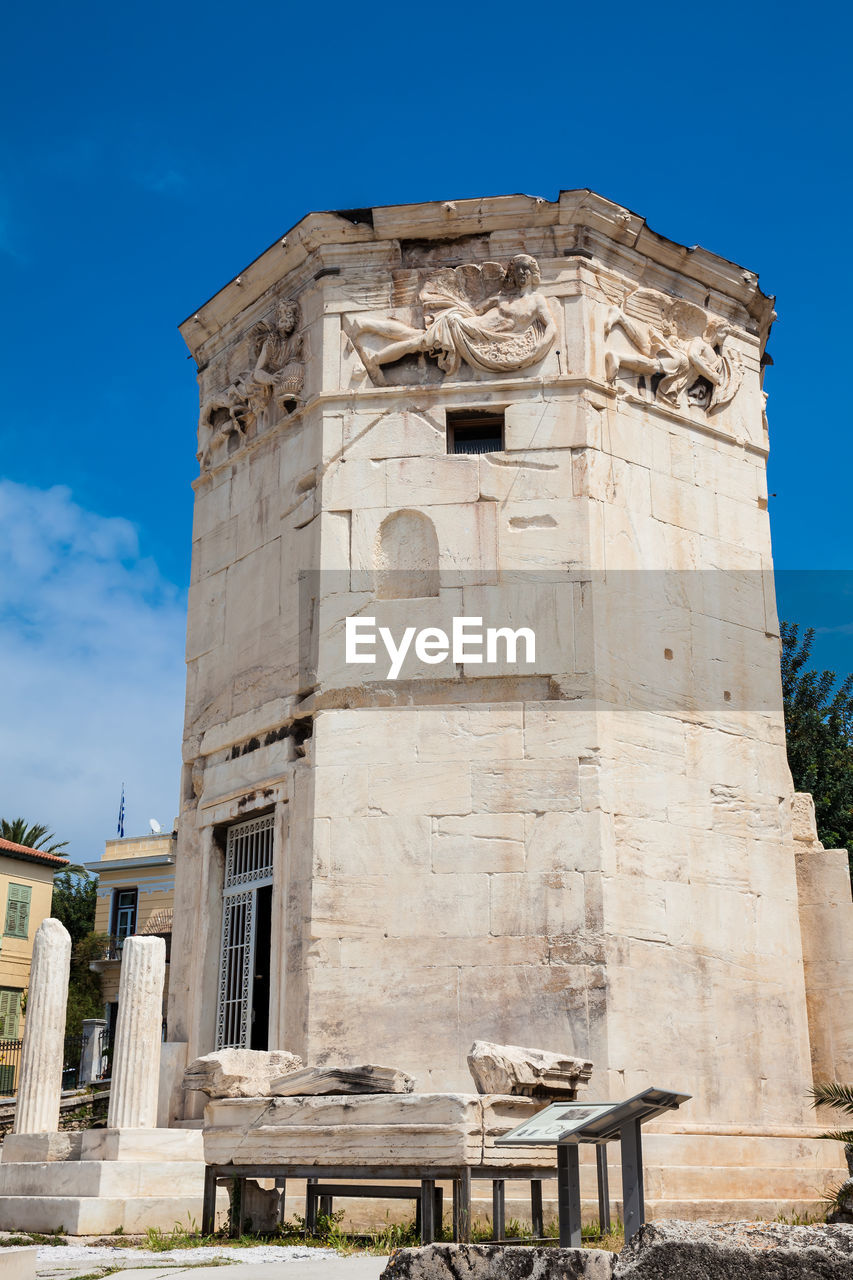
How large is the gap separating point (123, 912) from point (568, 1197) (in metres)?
36.9

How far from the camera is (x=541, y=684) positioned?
1345 cm

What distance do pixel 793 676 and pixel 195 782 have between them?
48.1 ft

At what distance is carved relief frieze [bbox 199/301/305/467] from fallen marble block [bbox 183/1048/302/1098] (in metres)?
7.66

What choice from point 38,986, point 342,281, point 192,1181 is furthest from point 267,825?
point 342,281

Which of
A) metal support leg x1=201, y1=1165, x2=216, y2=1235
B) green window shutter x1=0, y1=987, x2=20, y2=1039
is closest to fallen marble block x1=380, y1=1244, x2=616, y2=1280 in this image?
metal support leg x1=201, y1=1165, x2=216, y2=1235

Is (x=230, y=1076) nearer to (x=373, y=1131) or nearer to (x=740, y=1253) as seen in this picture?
(x=373, y=1131)

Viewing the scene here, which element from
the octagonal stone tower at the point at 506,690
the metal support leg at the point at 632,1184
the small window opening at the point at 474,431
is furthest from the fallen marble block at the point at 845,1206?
the small window opening at the point at 474,431

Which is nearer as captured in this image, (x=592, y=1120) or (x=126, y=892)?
(x=592, y=1120)

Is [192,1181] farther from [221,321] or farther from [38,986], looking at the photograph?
[221,321]

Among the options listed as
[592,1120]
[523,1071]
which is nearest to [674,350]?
[523,1071]

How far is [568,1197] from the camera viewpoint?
654cm

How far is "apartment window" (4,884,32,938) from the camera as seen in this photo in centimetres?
3819

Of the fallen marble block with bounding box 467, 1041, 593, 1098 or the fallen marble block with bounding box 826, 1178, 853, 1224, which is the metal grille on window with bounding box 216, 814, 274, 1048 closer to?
the fallen marble block with bounding box 467, 1041, 593, 1098

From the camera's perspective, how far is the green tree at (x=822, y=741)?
77.6 ft
